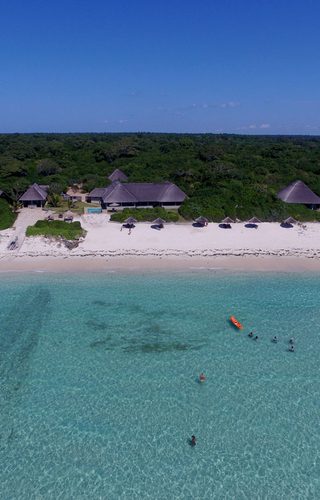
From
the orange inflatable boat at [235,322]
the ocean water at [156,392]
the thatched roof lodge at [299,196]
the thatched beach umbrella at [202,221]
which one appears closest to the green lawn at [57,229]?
the ocean water at [156,392]

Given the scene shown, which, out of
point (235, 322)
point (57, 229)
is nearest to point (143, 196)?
point (57, 229)

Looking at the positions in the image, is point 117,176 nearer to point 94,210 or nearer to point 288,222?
point 94,210

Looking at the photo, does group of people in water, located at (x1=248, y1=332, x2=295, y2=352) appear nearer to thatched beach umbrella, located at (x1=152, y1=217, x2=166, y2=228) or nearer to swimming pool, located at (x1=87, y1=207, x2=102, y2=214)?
thatched beach umbrella, located at (x1=152, y1=217, x2=166, y2=228)

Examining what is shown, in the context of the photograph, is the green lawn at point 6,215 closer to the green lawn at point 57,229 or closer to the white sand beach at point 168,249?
the white sand beach at point 168,249

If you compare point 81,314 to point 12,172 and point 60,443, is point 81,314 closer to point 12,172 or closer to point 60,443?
point 60,443

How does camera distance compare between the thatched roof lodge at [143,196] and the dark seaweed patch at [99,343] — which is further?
the thatched roof lodge at [143,196]

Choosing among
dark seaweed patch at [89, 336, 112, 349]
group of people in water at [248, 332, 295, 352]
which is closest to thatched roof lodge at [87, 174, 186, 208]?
dark seaweed patch at [89, 336, 112, 349]
